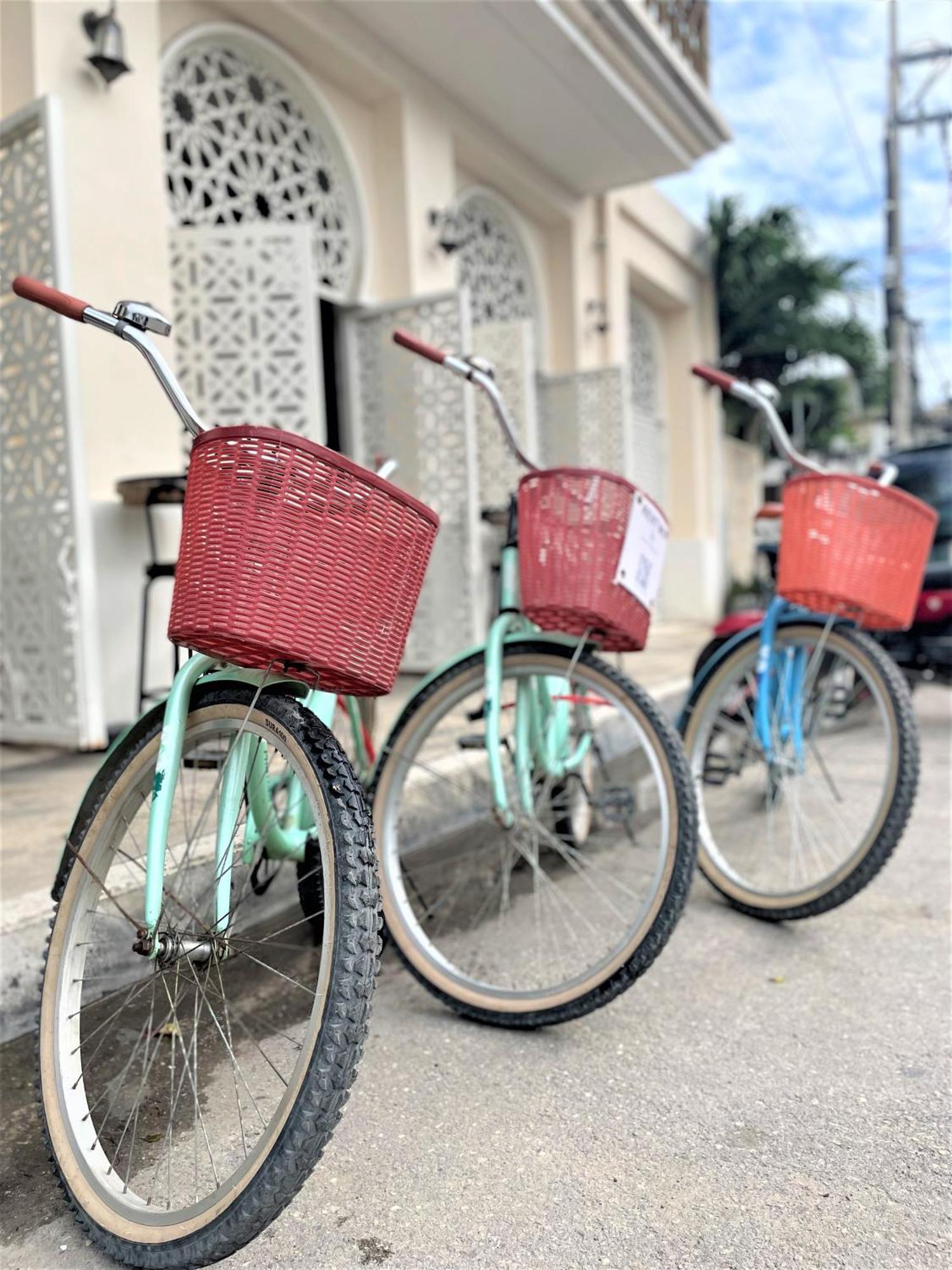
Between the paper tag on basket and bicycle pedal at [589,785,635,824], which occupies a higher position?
the paper tag on basket

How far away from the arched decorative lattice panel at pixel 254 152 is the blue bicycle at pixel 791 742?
331 cm

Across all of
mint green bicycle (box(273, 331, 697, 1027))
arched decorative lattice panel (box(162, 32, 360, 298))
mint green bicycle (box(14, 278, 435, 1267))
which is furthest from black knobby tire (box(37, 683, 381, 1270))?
arched decorative lattice panel (box(162, 32, 360, 298))

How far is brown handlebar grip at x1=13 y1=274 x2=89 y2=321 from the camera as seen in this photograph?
1.54 metres

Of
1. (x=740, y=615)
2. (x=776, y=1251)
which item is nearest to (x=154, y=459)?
(x=740, y=615)

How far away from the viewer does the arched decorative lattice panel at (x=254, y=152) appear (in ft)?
17.1

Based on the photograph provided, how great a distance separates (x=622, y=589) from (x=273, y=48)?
16.8 ft

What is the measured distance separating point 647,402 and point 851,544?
9.27 meters

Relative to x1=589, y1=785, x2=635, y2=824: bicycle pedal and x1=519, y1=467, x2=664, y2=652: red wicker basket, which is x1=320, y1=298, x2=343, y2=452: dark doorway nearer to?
x1=589, y1=785, x2=635, y2=824: bicycle pedal

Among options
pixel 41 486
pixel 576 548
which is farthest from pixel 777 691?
pixel 41 486

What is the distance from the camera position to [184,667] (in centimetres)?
155

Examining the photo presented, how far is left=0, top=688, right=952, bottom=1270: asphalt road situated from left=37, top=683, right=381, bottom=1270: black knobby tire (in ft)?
0.37

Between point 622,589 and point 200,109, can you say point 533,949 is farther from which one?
point 200,109

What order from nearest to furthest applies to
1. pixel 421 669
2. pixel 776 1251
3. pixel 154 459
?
pixel 776 1251, pixel 154 459, pixel 421 669

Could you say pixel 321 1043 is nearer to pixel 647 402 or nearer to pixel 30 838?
pixel 30 838
